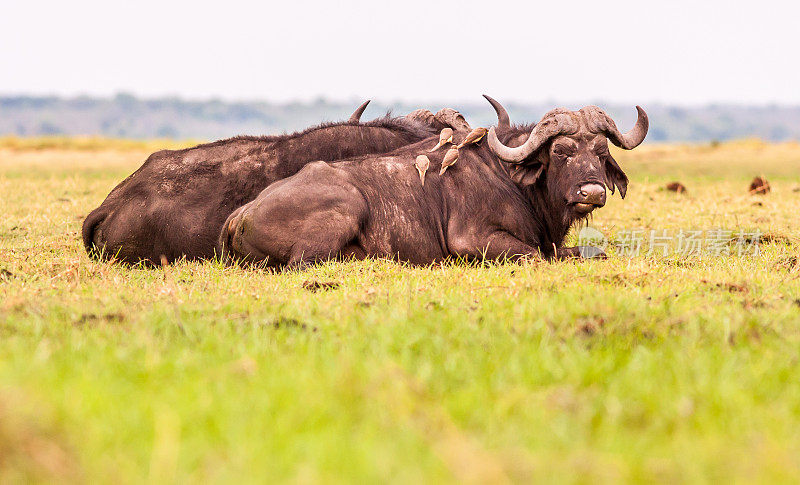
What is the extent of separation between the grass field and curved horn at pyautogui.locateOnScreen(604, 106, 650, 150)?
6.28 feet

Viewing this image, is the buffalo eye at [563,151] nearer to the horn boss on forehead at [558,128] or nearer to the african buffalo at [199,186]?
the horn boss on forehead at [558,128]

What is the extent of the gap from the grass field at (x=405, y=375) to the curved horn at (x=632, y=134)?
1.91 m

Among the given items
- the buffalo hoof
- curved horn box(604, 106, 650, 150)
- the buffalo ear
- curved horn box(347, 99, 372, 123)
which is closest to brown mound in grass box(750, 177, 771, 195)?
curved horn box(604, 106, 650, 150)

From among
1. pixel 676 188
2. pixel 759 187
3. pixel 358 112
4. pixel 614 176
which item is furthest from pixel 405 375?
pixel 759 187

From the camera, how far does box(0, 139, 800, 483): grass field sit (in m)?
2.73

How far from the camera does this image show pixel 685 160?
24.7m

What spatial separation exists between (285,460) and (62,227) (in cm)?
821

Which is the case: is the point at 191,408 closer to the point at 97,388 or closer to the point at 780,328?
the point at 97,388

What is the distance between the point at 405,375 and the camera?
349 cm

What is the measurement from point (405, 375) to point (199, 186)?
18.0 feet

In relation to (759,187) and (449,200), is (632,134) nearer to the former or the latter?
(449,200)

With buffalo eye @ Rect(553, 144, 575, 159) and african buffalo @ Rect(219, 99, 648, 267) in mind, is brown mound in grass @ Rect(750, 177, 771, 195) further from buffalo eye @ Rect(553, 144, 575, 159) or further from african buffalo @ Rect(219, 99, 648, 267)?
buffalo eye @ Rect(553, 144, 575, 159)

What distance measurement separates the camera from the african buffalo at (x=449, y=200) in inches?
293

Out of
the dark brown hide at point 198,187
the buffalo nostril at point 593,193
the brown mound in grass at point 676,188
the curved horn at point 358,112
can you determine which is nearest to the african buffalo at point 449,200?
the buffalo nostril at point 593,193
